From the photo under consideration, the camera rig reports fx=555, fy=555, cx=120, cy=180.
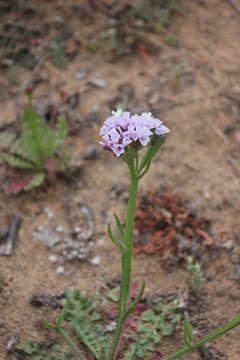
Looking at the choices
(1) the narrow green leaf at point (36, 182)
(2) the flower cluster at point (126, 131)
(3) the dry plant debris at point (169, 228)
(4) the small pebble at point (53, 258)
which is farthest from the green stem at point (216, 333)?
(1) the narrow green leaf at point (36, 182)

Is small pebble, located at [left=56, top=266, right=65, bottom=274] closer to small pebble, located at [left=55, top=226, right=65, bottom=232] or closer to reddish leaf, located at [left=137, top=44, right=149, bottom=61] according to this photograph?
small pebble, located at [left=55, top=226, right=65, bottom=232]

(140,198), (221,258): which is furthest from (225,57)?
(221,258)

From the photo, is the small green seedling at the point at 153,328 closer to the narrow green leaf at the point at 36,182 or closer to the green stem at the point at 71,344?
the green stem at the point at 71,344

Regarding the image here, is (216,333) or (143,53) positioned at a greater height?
(143,53)

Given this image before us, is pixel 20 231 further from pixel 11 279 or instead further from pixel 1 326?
pixel 1 326

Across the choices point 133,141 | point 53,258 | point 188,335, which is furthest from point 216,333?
point 53,258

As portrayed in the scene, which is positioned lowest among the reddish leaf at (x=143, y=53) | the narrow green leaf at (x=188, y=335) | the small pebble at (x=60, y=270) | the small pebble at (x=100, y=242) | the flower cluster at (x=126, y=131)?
the small pebble at (x=60, y=270)

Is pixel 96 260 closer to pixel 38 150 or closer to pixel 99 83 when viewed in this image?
pixel 38 150
